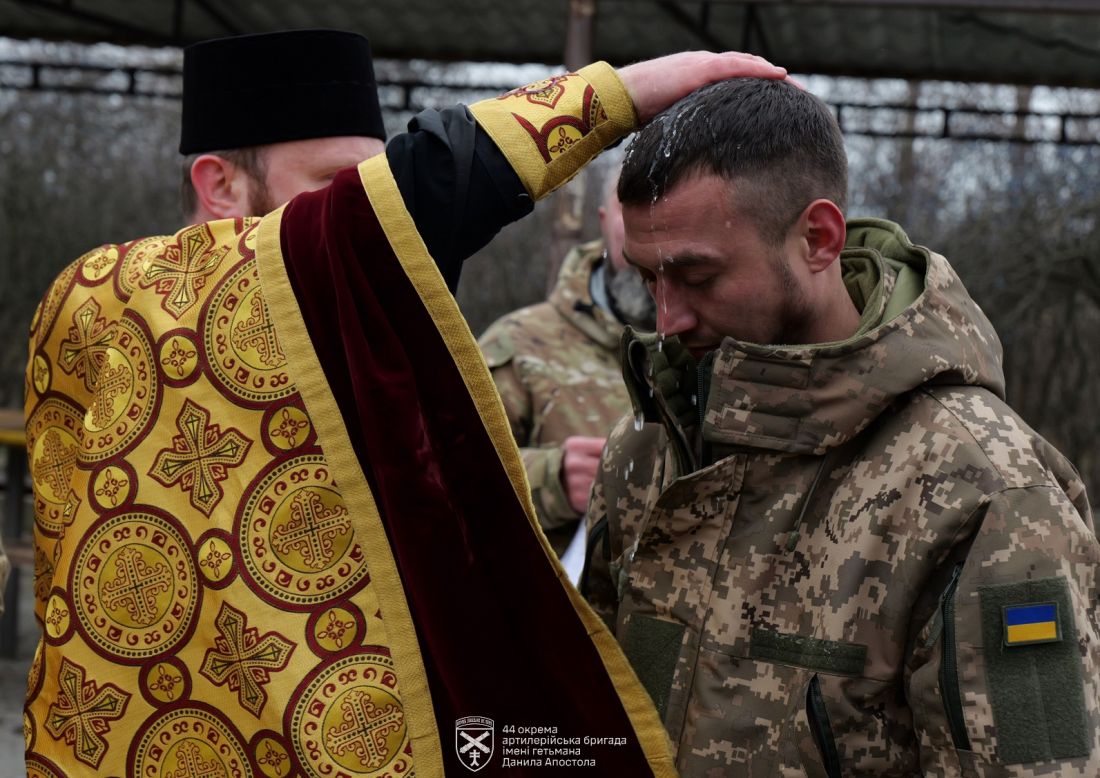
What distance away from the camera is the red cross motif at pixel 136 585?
185 centimetres

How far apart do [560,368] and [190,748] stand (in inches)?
80.8

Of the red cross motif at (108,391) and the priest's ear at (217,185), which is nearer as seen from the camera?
the red cross motif at (108,391)

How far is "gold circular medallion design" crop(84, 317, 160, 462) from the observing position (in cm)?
189

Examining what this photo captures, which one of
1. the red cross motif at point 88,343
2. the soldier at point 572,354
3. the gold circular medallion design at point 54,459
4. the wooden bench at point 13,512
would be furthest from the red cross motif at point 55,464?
the wooden bench at point 13,512

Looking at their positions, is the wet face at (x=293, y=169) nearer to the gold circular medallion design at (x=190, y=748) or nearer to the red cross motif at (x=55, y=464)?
the red cross motif at (x=55, y=464)

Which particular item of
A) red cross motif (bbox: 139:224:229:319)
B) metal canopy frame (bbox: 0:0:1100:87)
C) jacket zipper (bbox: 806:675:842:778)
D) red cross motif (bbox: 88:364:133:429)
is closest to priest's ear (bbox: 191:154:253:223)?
red cross motif (bbox: 139:224:229:319)

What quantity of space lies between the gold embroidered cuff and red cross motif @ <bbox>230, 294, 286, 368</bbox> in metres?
0.41

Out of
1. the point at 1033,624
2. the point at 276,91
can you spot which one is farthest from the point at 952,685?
the point at 276,91

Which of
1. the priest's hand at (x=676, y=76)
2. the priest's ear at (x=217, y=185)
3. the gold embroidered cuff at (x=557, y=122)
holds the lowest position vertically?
the priest's ear at (x=217, y=185)

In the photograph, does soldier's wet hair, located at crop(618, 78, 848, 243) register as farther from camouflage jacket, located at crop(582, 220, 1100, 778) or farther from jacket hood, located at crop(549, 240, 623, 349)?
jacket hood, located at crop(549, 240, 623, 349)

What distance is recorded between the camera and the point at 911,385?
1.73 meters

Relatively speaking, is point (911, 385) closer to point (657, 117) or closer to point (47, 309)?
point (657, 117)

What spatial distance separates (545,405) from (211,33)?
4.62 meters

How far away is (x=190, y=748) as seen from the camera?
1848mm
